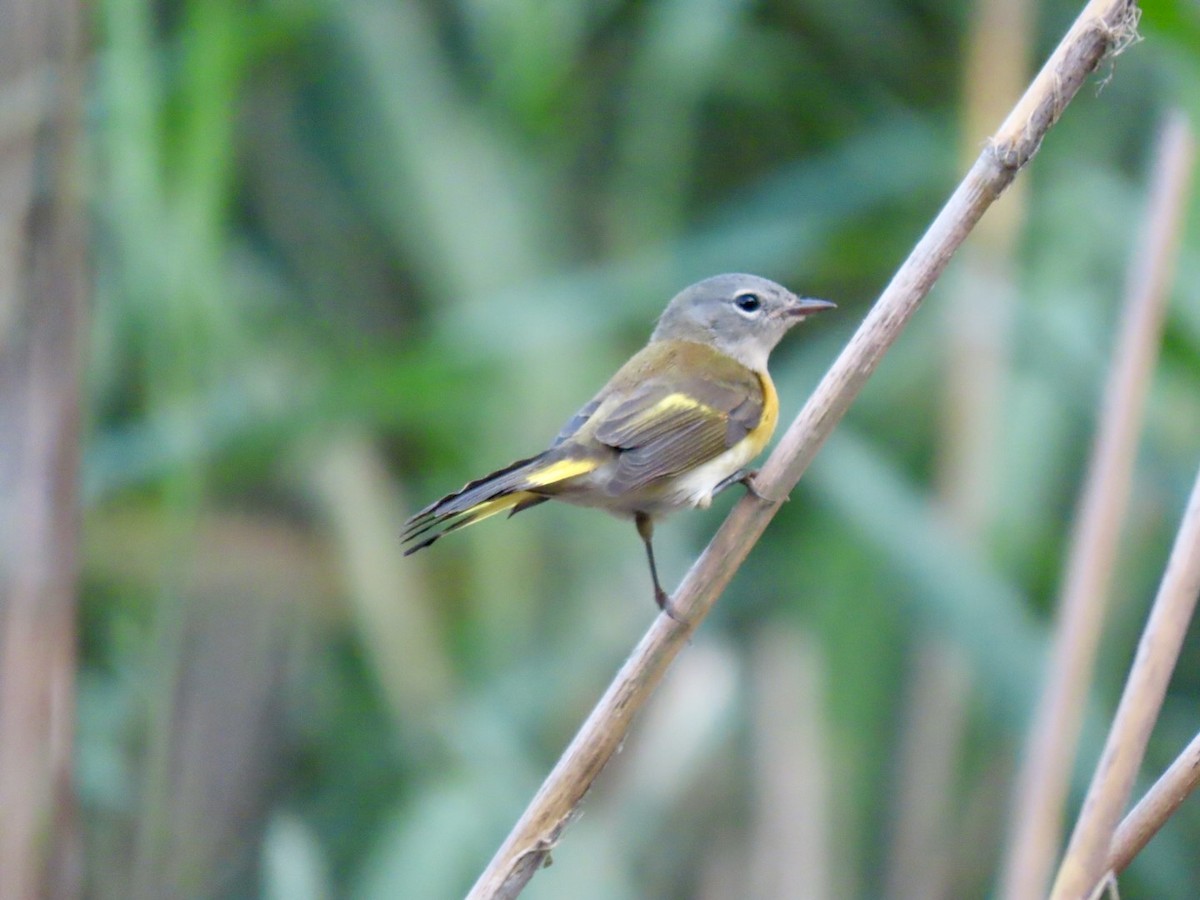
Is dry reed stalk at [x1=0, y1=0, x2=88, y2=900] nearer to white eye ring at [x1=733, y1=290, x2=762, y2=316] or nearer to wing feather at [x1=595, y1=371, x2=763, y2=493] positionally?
wing feather at [x1=595, y1=371, x2=763, y2=493]

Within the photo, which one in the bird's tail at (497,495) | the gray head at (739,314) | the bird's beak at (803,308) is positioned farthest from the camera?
the gray head at (739,314)

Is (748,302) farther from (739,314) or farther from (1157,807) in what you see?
(1157,807)

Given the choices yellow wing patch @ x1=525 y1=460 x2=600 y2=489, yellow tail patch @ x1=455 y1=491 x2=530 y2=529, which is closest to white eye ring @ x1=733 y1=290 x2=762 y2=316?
yellow wing patch @ x1=525 y1=460 x2=600 y2=489

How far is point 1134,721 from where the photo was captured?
1258 mm

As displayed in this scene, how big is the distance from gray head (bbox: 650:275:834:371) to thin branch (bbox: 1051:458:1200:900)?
0.98 meters

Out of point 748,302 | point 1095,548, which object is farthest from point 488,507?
point 748,302

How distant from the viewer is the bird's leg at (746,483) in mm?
1516

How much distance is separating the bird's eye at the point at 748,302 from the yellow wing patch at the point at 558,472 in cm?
55

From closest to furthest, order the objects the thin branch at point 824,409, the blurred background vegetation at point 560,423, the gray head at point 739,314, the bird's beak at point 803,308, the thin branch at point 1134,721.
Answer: the thin branch at point 1134,721 → the thin branch at point 824,409 → the bird's beak at point 803,308 → the gray head at point 739,314 → the blurred background vegetation at point 560,423

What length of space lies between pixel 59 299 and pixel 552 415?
1447 millimetres

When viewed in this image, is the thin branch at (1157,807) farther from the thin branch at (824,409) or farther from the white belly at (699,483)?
the white belly at (699,483)

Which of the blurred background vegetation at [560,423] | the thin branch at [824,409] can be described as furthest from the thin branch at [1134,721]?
the blurred background vegetation at [560,423]

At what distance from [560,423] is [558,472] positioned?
1.15 metres

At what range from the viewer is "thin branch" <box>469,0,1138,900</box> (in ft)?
4.39
